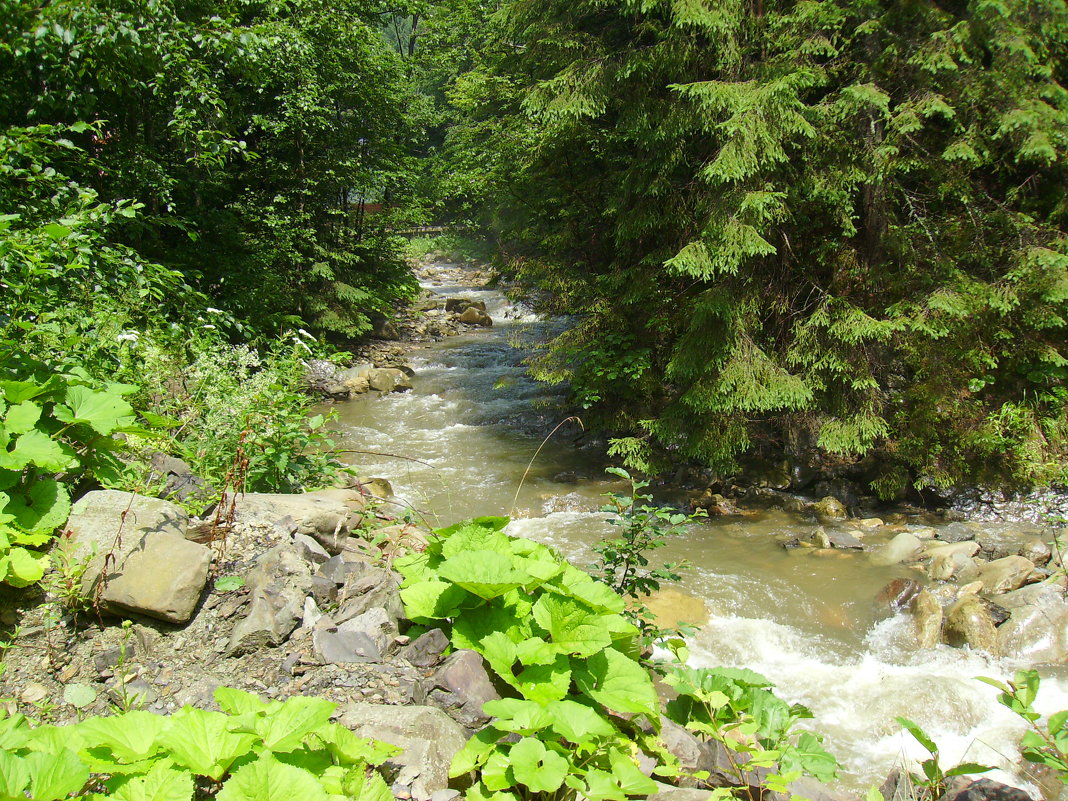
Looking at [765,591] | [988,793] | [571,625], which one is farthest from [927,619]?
[571,625]

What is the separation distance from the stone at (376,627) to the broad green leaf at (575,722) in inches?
41.4

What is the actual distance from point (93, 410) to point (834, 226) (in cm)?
809

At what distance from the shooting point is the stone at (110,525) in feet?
8.89

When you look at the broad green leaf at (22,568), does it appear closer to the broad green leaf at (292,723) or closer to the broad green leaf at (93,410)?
the broad green leaf at (93,410)

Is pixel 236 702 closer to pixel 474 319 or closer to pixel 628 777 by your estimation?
pixel 628 777

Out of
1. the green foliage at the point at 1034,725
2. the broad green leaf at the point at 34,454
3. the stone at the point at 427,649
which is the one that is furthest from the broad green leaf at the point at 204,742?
the green foliage at the point at 1034,725

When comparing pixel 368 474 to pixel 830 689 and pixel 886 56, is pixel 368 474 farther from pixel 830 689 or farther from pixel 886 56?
pixel 886 56

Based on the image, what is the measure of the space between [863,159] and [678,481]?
188 inches

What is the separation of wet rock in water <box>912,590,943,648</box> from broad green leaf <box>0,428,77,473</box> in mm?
6374

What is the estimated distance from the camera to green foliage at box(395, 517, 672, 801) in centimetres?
205

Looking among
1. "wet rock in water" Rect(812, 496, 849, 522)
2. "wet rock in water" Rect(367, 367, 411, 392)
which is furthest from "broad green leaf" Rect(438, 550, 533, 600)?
"wet rock in water" Rect(367, 367, 411, 392)

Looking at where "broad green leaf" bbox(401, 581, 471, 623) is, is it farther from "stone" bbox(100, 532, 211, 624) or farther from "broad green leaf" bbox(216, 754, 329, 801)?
"broad green leaf" bbox(216, 754, 329, 801)

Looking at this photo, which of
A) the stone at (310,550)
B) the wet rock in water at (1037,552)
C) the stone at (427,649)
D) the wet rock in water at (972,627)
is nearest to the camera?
the stone at (427,649)

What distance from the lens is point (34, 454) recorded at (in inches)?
98.1
